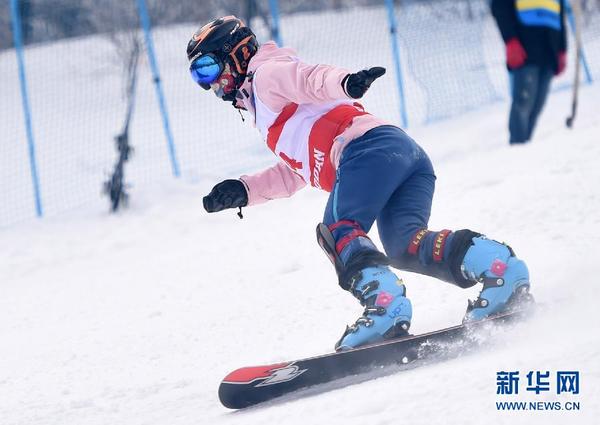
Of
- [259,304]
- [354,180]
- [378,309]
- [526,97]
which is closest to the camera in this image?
[378,309]

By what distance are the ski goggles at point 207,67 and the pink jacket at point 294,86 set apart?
130mm

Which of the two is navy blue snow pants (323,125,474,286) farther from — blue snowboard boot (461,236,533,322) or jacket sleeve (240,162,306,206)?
jacket sleeve (240,162,306,206)

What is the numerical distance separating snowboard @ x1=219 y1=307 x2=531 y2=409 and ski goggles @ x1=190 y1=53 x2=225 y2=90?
1331 millimetres

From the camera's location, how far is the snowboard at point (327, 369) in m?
3.01

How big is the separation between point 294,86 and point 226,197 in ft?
2.36

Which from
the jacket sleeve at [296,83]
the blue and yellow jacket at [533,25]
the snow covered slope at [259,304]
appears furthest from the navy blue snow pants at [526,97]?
the jacket sleeve at [296,83]

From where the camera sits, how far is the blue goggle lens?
363 cm

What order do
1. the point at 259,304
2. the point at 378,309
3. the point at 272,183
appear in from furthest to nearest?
the point at 259,304
the point at 272,183
the point at 378,309

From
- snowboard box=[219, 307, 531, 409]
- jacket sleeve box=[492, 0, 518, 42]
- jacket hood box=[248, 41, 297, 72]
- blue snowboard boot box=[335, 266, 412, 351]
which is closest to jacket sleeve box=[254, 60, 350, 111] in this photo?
jacket hood box=[248, 41, 297, 72]

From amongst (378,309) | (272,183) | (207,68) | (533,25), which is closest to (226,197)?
(272,183)

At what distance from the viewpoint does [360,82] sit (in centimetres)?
302

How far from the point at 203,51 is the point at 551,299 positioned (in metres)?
1.88

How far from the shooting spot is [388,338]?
3137 mm

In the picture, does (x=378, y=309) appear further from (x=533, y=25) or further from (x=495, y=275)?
(x=533, y=25)
